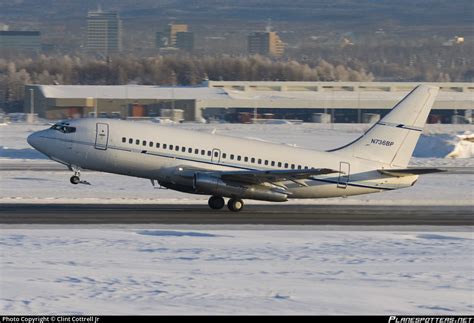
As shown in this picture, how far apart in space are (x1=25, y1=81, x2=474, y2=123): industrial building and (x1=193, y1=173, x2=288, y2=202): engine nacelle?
7883 centimetres

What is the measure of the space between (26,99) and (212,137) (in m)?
97.1

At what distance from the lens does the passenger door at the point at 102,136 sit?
40.9 m

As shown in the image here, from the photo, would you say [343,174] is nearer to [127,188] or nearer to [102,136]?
[102,136]

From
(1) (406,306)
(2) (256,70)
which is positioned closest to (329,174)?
(1) (406,306)

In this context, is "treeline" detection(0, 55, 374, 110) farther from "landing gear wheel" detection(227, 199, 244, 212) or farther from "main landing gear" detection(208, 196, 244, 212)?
"landing gear wheel" detection(227, 199, 244, 212)

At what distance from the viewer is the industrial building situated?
12425 cm

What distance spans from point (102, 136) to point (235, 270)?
16.2 metres

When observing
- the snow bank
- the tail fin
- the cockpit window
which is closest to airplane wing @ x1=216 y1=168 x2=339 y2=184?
the tail fin

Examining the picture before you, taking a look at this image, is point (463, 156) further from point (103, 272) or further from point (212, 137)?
point (103, 272)

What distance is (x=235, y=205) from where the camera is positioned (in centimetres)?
4122

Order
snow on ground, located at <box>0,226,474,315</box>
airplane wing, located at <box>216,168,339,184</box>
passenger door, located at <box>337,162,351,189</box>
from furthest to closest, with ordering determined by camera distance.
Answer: passenger door, located at <box>337,162,351,189</box>
airplane wing, located at <box>216,168,339,184</box>
snow on ground, located at <box>0,226,474,315</box>

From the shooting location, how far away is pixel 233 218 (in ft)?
127

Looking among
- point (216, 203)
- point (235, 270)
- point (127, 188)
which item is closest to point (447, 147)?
point (127, 188)

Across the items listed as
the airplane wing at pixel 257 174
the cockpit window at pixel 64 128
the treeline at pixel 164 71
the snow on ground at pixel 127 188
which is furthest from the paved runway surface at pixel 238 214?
the treeline at pixel 164 71
